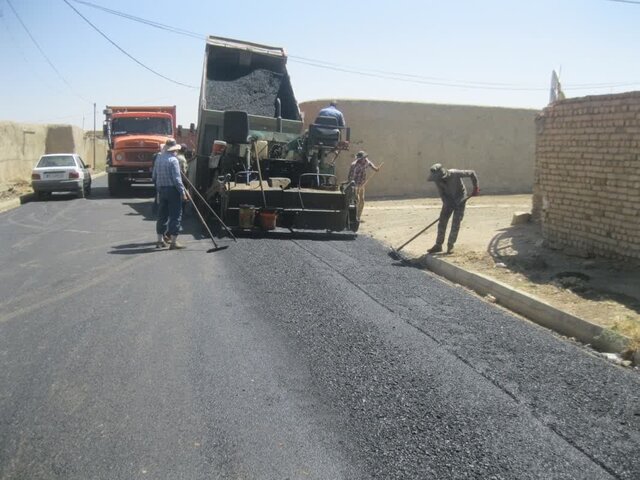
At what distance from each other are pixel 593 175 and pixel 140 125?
52.6ft

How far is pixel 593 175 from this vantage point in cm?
880

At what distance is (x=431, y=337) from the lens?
19.0 ft

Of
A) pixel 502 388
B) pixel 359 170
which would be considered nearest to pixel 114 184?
pixel 359 170

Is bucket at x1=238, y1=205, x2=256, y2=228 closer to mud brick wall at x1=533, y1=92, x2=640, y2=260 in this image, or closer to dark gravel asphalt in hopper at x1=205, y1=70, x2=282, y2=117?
dark gravel asphalt in hopper at x1=205, y1=70, x2=282, y2=117

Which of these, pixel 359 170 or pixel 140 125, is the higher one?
pixel 140 125

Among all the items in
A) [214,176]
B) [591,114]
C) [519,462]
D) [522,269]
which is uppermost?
[591,114]

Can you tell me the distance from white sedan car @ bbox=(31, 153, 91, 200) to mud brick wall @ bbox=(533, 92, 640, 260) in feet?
48.9

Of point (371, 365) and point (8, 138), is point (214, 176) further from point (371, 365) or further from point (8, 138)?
point (8, 138)

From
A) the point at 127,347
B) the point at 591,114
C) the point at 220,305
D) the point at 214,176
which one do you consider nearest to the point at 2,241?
the point at 214,176

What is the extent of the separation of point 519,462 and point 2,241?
10.3 m

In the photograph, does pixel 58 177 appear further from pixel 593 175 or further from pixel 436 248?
pixel 593 175

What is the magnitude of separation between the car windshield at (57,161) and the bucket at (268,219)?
1169cm

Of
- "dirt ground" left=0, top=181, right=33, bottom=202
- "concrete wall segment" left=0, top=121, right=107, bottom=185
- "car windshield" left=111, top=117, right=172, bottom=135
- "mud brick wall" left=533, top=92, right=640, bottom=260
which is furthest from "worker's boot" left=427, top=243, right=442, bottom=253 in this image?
"concrete wall segment" left=0, top=121, right=107, bottom=185

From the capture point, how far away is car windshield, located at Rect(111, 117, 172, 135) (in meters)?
21.0
